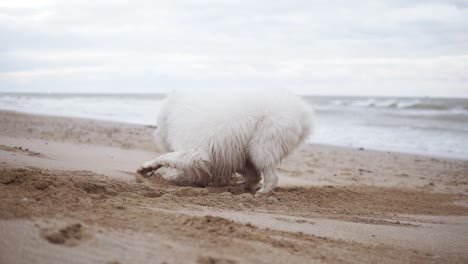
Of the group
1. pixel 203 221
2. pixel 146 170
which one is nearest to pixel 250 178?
pixel 146 170

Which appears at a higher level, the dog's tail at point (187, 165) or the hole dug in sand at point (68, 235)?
the hole dug in sand at point (68, 235)

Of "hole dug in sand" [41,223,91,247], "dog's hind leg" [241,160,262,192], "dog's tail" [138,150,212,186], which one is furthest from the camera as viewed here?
"dog's hind leg" [241,160,262,192]

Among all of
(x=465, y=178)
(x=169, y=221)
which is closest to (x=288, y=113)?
(x=169, y=221)

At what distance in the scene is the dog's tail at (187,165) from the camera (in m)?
4.45

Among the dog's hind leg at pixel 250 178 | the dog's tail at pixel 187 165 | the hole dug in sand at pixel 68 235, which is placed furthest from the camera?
the dog's hind leg at pixel 250 178

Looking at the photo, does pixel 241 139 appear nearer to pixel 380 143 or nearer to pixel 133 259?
pixel 133 259

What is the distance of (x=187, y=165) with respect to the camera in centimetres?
446

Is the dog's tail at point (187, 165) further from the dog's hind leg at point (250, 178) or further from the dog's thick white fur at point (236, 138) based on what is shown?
the dog's hind leg at point (250, 178)

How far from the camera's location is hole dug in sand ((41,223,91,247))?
211 centimetres

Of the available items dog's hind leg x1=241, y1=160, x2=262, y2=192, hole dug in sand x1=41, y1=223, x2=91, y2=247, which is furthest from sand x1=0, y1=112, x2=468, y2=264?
dog's hind leg x1=241, y1=160, x2=262, y2=192

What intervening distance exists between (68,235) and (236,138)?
2461 mm

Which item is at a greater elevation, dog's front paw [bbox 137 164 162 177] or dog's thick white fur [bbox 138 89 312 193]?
dog's thick white fur [bbox 138 89 312 193]

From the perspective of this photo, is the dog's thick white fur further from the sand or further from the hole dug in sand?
the hole dug in sand

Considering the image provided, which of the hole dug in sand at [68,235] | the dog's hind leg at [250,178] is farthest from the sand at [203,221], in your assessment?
the dog's hind leg at [250,178]
